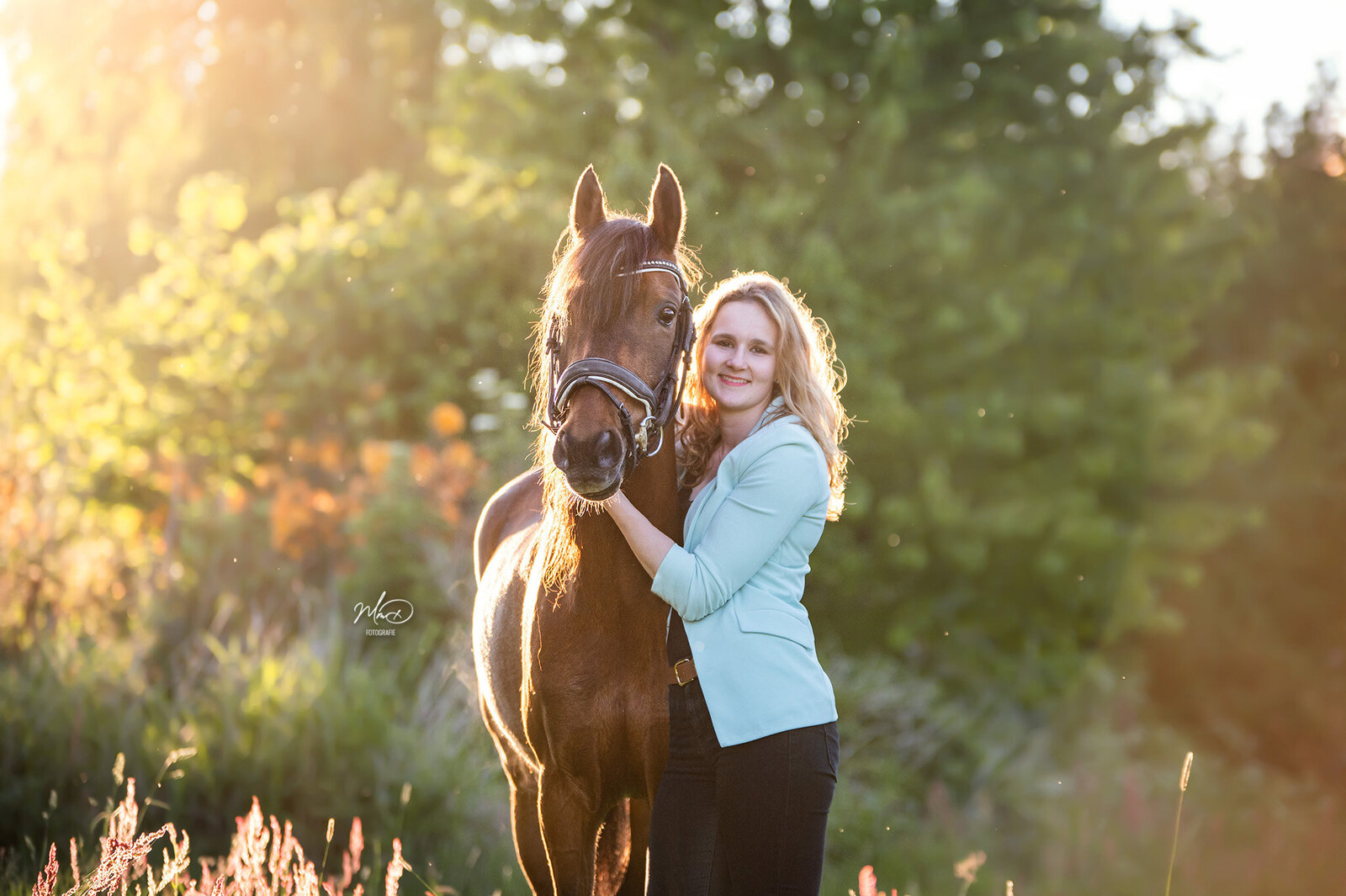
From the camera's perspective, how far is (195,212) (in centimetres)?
846

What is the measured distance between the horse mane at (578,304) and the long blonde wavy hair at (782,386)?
0.16m

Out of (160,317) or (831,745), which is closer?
(831,745)

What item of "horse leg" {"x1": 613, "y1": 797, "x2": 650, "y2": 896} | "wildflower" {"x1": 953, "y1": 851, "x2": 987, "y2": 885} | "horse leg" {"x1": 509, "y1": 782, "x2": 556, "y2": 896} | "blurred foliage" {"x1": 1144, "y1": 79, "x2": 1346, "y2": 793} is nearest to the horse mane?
"horse leg" {"x1": 613, "y1": 797, "x2": 650, "y2": 896}

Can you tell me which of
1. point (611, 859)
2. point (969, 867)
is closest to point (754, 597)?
point (611, 859)

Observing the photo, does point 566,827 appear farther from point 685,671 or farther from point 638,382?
point 638,382

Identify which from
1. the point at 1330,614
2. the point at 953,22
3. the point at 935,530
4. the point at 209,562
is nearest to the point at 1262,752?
the point at 1330,614

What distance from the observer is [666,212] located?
247 cm

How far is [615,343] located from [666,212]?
1.54 feet

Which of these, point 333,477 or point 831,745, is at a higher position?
point 333,477

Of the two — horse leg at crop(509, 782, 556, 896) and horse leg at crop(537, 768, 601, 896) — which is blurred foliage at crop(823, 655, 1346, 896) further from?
horse leg at crop(537, 768, 601, 896)

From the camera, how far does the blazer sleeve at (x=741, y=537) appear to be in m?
2.24

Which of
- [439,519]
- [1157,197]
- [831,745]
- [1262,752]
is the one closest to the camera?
[831,745]

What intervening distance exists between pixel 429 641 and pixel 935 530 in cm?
428

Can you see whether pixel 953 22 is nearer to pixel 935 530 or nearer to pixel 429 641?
pixel 935 530
